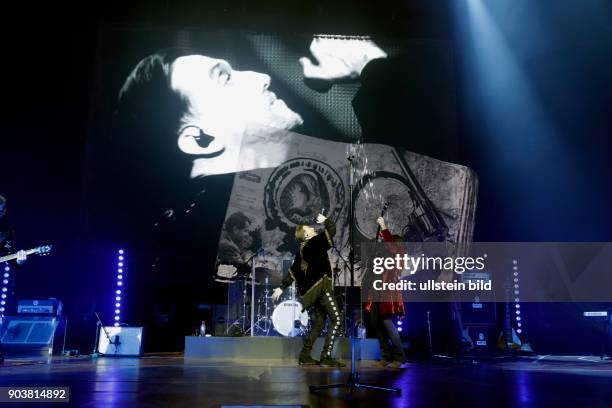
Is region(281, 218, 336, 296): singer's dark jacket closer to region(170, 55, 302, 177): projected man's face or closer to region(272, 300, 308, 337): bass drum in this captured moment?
region(272, 300, 308, 337): bass drum

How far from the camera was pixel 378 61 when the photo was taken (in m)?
8.52

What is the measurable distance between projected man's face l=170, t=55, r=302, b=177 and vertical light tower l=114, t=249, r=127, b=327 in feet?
5.44

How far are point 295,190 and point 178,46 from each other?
3.14 m

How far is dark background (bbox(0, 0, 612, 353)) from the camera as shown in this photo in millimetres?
7227

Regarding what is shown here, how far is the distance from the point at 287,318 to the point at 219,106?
3553 mm

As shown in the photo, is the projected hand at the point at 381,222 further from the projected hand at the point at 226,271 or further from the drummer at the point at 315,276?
the projected hand at the point at 226,271

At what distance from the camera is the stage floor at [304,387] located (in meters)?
2.66

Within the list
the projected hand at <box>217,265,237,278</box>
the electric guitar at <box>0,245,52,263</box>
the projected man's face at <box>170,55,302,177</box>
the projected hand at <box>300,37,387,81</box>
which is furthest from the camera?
the projected hand at <box>300,37,387,81</box>

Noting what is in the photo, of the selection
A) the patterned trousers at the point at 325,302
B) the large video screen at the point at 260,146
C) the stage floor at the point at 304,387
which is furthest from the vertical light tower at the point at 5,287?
the patterned trousers at the point at 325,302

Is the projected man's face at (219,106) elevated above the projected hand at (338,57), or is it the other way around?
the projected hand at (338,57)

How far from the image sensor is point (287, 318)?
7.28 m

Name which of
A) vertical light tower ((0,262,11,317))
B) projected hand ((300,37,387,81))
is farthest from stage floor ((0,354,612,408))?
projected hand ((300,37,387,81))

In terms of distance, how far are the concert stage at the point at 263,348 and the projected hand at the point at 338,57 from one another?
14.2 ft

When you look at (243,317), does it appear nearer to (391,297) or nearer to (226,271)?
(226,271)
